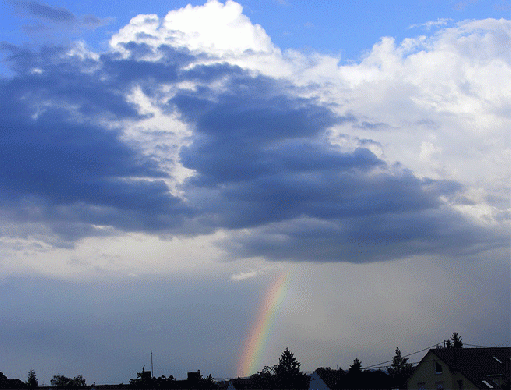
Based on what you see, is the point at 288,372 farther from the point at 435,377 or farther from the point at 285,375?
the point at 435,377

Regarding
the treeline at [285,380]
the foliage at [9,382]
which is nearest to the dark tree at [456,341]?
the treeline at [285,380]

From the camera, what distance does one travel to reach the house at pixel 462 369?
76312mm

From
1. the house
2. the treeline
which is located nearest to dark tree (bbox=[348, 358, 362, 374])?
the treeline

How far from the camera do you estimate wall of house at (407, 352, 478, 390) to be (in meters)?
77.6

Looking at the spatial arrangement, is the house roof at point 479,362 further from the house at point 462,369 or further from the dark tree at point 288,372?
the dark tree at point 288,372

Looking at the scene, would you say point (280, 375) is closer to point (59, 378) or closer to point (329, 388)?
point (329, 388)

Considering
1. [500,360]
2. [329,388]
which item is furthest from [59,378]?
[500,360]

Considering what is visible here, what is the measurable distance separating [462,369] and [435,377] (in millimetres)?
4512

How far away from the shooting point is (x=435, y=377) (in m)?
81.3

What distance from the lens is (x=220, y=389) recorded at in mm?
122688

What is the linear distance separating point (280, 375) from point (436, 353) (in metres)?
52.7

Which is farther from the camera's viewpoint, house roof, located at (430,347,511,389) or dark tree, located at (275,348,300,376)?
dark tree, located at (275,348,300,376)

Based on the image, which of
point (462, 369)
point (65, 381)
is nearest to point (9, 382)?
point (65, 381)

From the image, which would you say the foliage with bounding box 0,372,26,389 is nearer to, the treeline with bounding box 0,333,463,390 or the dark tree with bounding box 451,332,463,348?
the treeline with bounding box 0,333,463,390
